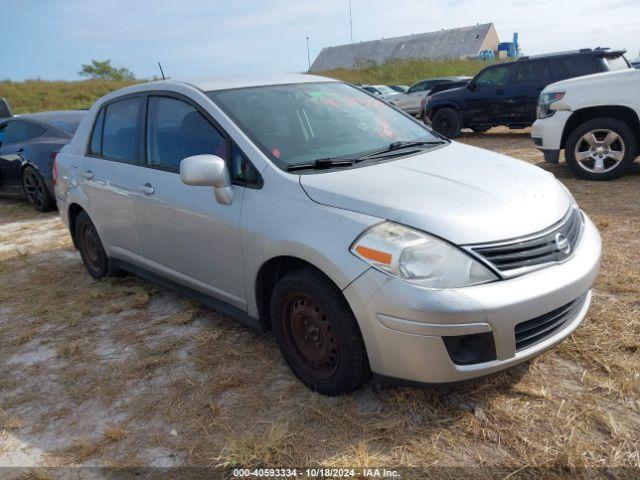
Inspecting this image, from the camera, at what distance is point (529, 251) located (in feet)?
7.67

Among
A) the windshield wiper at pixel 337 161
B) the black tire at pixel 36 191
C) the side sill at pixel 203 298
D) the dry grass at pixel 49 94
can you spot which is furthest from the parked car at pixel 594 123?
the dry grass at pixel 49 94

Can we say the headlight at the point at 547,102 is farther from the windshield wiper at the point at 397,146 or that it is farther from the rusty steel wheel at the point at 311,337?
the rusty steel wheel at the point at 311,337

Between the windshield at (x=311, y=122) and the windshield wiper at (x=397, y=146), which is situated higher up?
the windshield at (x=311, y=122)

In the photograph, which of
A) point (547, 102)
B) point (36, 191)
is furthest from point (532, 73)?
point (36, 191)

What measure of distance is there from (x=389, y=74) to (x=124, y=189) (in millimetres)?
39386

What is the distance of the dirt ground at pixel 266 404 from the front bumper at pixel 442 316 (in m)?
0.31

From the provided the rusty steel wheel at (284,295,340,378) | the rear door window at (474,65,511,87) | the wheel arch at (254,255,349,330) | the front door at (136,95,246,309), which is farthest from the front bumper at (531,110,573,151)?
the rusty steel wheel at (284,295,340,378)

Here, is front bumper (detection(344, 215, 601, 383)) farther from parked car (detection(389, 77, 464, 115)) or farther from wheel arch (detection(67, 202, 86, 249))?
parked car (detection(389, 77, 464, 115))

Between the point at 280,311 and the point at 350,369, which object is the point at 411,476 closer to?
the point at 350,369

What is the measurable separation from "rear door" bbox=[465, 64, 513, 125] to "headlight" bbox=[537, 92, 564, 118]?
182 inches

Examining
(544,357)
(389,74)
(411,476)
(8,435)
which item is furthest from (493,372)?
(389,74)

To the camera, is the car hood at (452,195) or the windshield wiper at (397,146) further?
the windshield wiper at (397,146)

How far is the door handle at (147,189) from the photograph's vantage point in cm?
356

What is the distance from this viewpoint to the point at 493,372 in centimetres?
230
